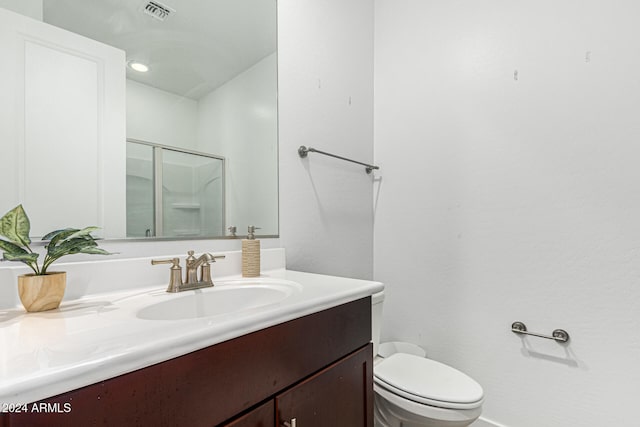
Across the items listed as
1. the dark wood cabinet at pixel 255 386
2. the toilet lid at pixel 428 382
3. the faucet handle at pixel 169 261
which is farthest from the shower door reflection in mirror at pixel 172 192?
the toilet lid at pixel 428 382

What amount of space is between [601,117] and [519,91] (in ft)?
1.05

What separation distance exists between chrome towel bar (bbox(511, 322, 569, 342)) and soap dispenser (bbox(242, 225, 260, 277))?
3.74 ft

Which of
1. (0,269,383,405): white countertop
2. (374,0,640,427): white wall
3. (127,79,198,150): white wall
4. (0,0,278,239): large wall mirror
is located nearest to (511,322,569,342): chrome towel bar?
(374,0,640,427): white wall

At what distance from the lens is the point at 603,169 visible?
1.19m

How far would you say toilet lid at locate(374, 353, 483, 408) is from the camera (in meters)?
1.07

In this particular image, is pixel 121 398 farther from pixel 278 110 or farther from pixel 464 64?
pixel 464 64

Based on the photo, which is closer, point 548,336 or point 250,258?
point 250,258

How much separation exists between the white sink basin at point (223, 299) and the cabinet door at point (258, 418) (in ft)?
0.74

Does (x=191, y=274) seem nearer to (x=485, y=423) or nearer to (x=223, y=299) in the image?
(x=223, y=299)

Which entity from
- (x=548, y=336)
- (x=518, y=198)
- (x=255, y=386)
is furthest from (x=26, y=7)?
(x=548, y=336)

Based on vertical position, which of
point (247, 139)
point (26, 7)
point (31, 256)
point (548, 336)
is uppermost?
point (26, 7)

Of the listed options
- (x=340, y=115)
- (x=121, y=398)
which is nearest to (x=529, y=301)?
(x=340, y=115)

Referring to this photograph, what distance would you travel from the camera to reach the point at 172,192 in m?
1.04

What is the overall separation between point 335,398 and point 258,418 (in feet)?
0.87
